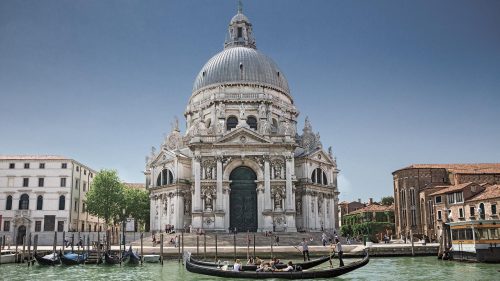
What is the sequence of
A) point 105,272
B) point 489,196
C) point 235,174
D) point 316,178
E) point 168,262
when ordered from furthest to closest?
point 316,178
point 235,174
point 489,196
point 168,262
point 105,272

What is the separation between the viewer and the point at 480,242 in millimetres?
28141

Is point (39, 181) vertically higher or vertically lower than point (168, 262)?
higher

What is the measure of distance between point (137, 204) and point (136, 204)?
0.57 feet

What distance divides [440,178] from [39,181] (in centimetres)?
3952

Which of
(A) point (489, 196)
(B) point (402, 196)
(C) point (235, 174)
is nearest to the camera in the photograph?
(A) point (489, 196)

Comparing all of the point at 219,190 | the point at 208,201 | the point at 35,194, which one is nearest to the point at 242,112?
the point at 219,190

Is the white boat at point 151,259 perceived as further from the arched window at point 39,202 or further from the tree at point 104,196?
the arched window at point 39,202

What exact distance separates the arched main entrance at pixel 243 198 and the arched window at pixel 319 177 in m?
7.20

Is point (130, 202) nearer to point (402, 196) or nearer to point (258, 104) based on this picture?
point (258, 104)

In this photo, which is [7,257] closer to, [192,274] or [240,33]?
[192,274]

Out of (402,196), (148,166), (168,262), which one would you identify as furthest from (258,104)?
(168,262)

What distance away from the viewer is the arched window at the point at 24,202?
47.7m

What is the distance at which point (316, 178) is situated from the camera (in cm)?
4656

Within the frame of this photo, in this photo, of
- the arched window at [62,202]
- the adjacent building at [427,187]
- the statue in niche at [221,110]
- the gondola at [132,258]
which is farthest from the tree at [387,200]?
the gondola at [132,258]
